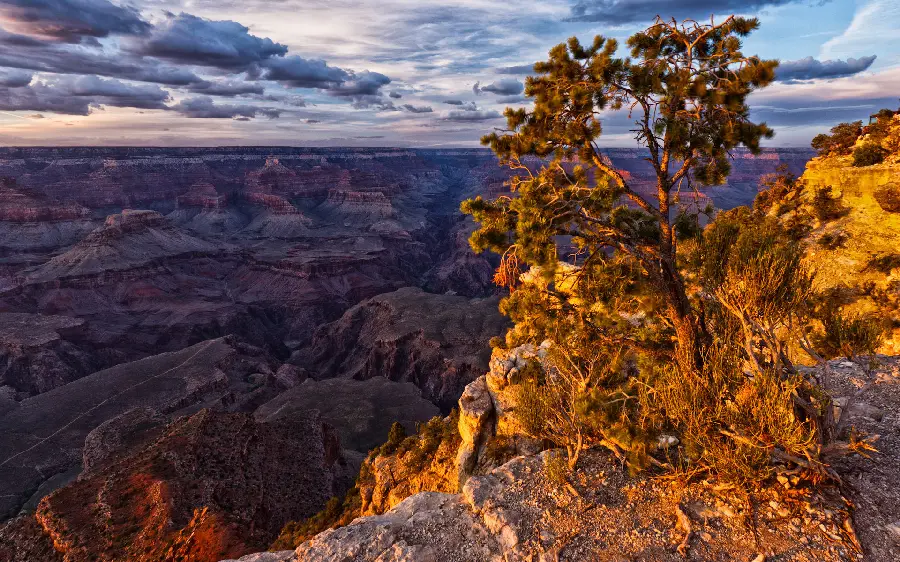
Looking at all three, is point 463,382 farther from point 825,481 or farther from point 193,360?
point 825,481

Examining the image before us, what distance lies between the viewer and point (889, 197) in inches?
1232

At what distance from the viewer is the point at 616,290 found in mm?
10977

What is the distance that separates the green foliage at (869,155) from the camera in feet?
119

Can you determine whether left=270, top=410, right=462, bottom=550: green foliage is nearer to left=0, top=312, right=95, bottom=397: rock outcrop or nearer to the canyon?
→ the canyon

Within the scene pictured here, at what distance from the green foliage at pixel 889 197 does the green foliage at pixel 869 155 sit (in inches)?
214

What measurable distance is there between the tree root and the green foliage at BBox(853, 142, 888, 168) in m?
43.0

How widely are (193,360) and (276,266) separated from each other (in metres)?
65.0

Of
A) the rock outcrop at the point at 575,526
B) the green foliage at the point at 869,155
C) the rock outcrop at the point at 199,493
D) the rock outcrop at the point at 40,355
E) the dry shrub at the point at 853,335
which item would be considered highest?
the green foliage at the point at 869,155

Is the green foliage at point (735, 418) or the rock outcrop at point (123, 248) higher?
the green foliage at point (735, 418)

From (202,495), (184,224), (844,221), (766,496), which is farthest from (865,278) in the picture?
(184,224)

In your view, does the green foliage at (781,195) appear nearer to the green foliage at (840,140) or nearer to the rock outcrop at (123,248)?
the green foliage at (840,140)

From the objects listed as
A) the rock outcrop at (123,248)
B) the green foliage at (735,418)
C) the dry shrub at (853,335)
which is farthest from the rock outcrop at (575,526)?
the rock outcrop at (123,248)

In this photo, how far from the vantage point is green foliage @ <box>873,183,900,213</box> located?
30.9 m

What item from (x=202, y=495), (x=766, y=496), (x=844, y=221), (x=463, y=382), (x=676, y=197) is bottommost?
(x=463, y=382)
